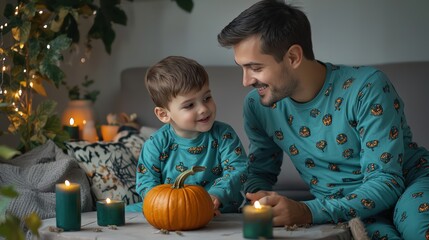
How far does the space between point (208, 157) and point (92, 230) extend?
513 mm

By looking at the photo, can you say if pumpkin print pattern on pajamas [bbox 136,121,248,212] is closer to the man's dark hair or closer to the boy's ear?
the boy's ear

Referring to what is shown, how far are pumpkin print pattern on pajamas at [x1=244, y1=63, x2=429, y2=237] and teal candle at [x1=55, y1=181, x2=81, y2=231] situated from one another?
23.9 inches

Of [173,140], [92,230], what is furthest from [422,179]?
[92,230]

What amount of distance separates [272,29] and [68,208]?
2.64 ft

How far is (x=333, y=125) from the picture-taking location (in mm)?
2215

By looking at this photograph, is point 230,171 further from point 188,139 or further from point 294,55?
point 294,55

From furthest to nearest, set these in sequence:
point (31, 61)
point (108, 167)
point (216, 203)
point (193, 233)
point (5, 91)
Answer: point (31, 61) → point (5, 91) → point (108, 167) → point (216, 203) → point (193, 233)

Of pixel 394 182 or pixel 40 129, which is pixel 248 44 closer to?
pixel 394 182

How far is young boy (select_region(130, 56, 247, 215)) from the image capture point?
2.20 metres

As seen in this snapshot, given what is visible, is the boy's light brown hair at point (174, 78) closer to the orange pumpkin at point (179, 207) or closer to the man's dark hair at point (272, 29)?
the man's dark hair at point (272, 29)

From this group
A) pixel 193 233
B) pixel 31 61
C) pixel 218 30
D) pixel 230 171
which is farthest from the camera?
pixel 218 30

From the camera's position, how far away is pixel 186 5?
373 centimetres

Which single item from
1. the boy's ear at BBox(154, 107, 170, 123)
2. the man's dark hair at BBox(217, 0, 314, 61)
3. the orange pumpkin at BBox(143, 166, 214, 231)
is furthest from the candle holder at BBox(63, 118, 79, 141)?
the orange pumpkin at BBox(143, 166, 214, 231)

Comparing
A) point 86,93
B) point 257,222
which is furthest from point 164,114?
point 86,93
